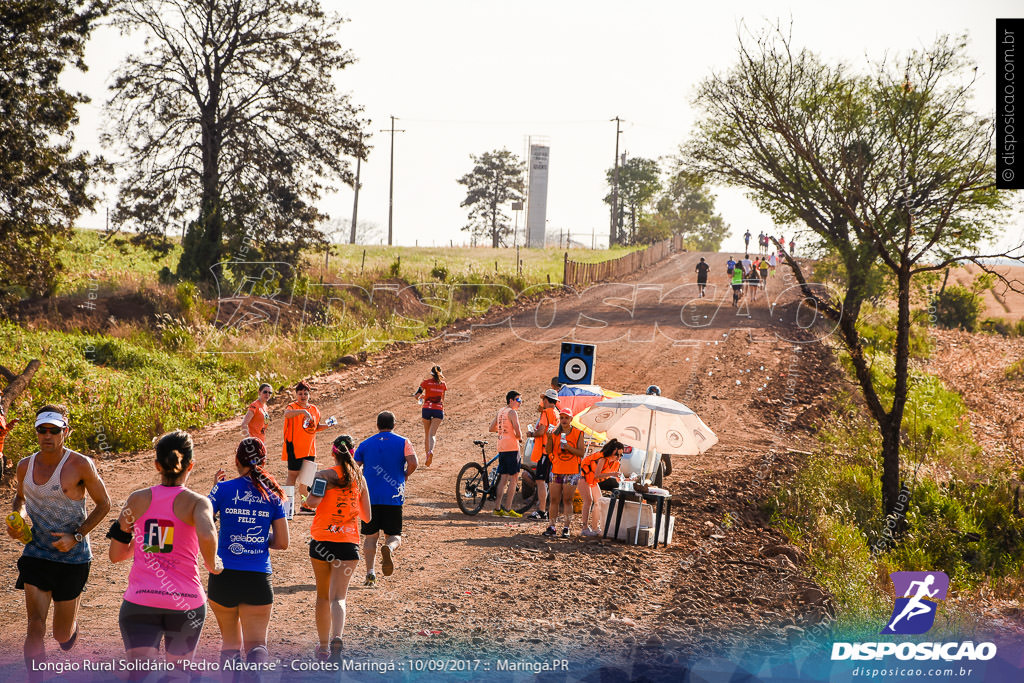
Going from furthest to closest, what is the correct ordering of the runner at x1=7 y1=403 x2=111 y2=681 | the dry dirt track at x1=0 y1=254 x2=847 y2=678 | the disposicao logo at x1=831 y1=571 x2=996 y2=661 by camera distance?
the disposicao logo at x1=831 y1=571 x2=996 y2=661 → the dry dirt track at x1=0 y1=254 x2=847 y2=678 → the runner at x1=7 y1=403 x2=111 y2=681

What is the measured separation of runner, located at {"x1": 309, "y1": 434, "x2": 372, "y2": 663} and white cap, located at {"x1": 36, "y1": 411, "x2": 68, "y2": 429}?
2.16m

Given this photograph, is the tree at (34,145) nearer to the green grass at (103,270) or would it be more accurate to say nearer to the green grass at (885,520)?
the green grass at (103,270)

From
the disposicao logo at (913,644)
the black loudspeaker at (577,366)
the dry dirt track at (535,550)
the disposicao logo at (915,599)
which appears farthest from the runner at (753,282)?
the disposicao logo at (913,644)

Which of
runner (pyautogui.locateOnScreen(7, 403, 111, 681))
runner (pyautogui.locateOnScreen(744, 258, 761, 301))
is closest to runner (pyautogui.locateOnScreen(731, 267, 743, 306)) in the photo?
runner (pyautogui.locateOnScreen(744, 258, 761, 301))

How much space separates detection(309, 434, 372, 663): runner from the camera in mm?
7215

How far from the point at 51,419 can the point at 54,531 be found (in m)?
0.90

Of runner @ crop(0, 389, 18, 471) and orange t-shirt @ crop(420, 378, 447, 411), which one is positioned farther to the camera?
orange t-shirt @ crop(420, 378, 447, 411)

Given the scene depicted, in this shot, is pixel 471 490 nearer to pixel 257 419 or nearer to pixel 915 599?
pixel 257 419

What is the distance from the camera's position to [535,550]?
11.5 meters

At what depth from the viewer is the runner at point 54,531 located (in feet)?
21.5

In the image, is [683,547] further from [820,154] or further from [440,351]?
[820,154]

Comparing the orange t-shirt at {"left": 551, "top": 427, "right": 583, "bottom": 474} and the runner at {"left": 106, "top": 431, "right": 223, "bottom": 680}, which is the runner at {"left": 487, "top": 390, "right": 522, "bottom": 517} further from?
the runner at {"left": 106, "top": 431, "right": 223, "bottom": 680}

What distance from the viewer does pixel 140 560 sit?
5.60 m

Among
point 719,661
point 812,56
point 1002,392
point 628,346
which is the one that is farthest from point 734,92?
point 719,661
